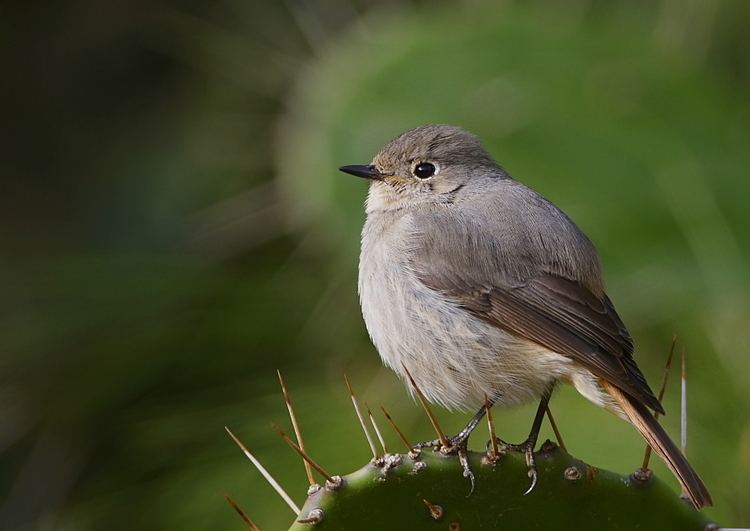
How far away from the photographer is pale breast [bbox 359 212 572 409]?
3.59 metres

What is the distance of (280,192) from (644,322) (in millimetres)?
2117

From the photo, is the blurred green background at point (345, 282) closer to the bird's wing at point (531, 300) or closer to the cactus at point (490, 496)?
the bird's wing at point (531, 300)

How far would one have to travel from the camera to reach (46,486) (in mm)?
5230

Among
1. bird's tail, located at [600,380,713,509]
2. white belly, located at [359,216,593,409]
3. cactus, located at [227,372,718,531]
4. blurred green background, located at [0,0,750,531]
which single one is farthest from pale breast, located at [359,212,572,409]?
blurred green background, located at [0,0,750,531]

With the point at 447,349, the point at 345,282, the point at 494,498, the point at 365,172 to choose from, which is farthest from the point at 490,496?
the point at 345,282

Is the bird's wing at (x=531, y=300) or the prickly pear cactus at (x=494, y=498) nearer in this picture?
the prickly pear cactus at (x=494, y=498)

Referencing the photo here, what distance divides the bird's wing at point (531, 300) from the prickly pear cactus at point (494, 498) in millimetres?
708

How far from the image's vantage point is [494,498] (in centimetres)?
265

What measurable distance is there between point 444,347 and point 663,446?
0.81 metres

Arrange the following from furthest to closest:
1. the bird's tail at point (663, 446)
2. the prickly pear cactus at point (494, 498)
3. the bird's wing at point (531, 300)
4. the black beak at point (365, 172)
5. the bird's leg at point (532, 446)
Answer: the black beak at point (365, 172)
the bird's wing at point (531, 300)
the bird's tail at point (663, 446)
the bird's leg at point (532, 446)
the prickly pear cactus at point (494, 498)

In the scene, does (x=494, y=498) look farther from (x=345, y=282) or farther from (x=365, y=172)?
(x=345, y=282)

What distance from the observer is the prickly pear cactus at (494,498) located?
254 centimetres

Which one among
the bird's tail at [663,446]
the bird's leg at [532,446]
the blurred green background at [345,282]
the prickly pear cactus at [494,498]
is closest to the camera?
the prickly pear cactus at [494,498]

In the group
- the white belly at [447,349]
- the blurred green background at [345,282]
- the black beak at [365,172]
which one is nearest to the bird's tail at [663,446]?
the white belly at [447,349]
